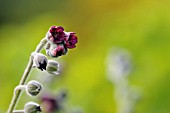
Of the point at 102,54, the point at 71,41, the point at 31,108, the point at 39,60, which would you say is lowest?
the point at 31,108

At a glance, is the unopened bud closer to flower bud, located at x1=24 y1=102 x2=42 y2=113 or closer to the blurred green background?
flower bud, located at x1=24 y1=102 x2=42 y2=113

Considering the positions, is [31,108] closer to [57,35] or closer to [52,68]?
[52,68]

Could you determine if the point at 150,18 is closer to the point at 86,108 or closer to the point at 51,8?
the point at 86,108

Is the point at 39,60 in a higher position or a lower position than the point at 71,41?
lower

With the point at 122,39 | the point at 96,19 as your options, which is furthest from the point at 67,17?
the point at 122,39

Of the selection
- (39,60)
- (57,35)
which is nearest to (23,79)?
(39,60)

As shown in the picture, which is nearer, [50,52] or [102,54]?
[50,52]
